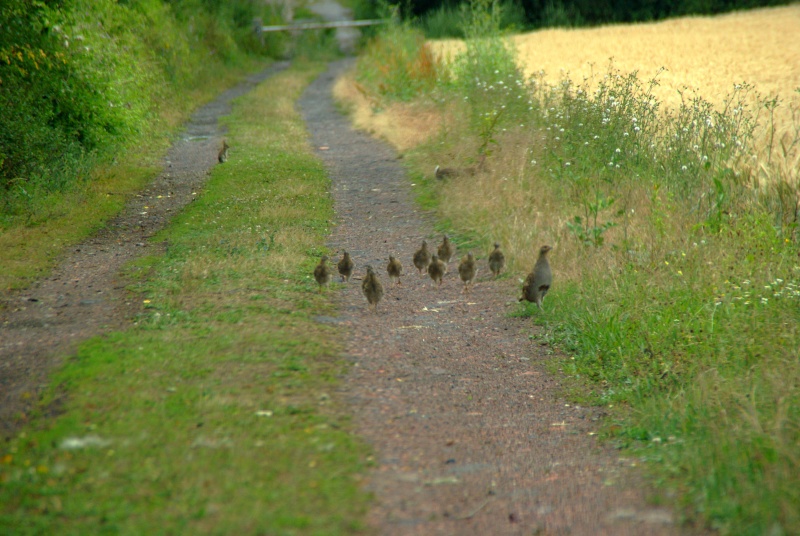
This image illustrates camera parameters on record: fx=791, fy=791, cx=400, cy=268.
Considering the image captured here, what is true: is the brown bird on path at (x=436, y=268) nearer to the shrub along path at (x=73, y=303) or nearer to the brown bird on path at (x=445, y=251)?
the brown bird on path at (x=445, y=251)

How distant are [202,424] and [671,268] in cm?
559

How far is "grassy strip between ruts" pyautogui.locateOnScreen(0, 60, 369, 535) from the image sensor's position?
453 centimetres

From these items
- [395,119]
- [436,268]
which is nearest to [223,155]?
[395,119]

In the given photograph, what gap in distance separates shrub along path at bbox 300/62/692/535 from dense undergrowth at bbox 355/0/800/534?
1.16 feet

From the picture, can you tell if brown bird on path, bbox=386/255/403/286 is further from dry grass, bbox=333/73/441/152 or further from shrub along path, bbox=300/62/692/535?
dry grass, bbox=333/73/441/152

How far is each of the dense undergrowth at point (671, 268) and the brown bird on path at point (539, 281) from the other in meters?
0.30

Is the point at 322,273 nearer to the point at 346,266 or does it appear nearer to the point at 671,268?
the point at 346,266

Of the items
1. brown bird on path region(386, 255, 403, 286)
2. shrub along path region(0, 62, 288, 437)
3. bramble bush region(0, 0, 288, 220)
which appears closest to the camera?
shrub along path region(0, 62, 288, 437)

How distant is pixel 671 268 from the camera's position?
8812 mm

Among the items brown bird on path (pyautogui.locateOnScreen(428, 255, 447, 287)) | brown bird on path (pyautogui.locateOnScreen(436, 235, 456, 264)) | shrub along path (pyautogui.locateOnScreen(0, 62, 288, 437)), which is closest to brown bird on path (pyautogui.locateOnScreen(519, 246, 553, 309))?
brown bird on path (pyautogui.locateOnScreen(428, 255, 447, 287))

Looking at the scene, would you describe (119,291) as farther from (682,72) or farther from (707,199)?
(682,72)

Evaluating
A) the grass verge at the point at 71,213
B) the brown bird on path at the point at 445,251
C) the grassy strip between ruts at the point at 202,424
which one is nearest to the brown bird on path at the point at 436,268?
the brown bird on path at the point at 445,251

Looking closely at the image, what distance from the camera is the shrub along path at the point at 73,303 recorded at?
6.39 m

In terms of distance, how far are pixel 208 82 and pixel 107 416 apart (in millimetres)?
24890
